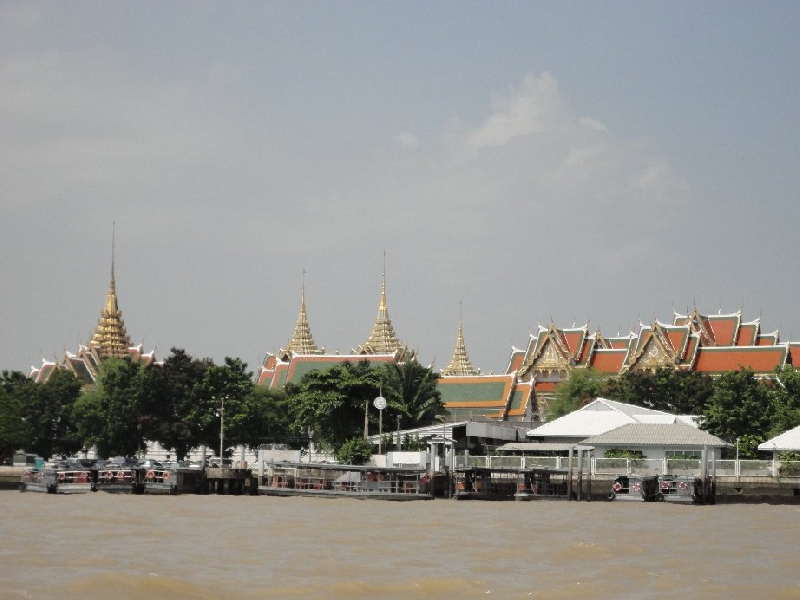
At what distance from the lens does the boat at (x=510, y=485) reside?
43188mm

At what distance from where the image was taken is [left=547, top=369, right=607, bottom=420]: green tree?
74875 mm

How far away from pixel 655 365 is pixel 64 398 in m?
37.2

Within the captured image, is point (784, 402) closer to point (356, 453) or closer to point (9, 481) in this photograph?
point (356, 453)

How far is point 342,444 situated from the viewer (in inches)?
2259

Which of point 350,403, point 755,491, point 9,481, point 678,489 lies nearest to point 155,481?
point 9,481

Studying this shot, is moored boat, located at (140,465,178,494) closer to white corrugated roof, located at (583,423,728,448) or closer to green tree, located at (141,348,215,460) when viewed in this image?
white corrugated roof, located at (583,423,728,448)

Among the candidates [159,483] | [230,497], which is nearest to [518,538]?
[230,497]

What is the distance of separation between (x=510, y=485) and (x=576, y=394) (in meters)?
32.1

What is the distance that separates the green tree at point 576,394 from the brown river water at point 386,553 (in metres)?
39.2

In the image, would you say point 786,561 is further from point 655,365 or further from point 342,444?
point 655,365

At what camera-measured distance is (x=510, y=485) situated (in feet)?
148

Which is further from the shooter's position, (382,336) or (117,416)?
(382,336)

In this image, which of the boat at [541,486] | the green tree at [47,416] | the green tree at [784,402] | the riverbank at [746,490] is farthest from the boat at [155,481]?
the green tree at [47,416]

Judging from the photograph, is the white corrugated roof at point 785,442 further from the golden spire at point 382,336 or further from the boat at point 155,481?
the golden spire at point 382,336
